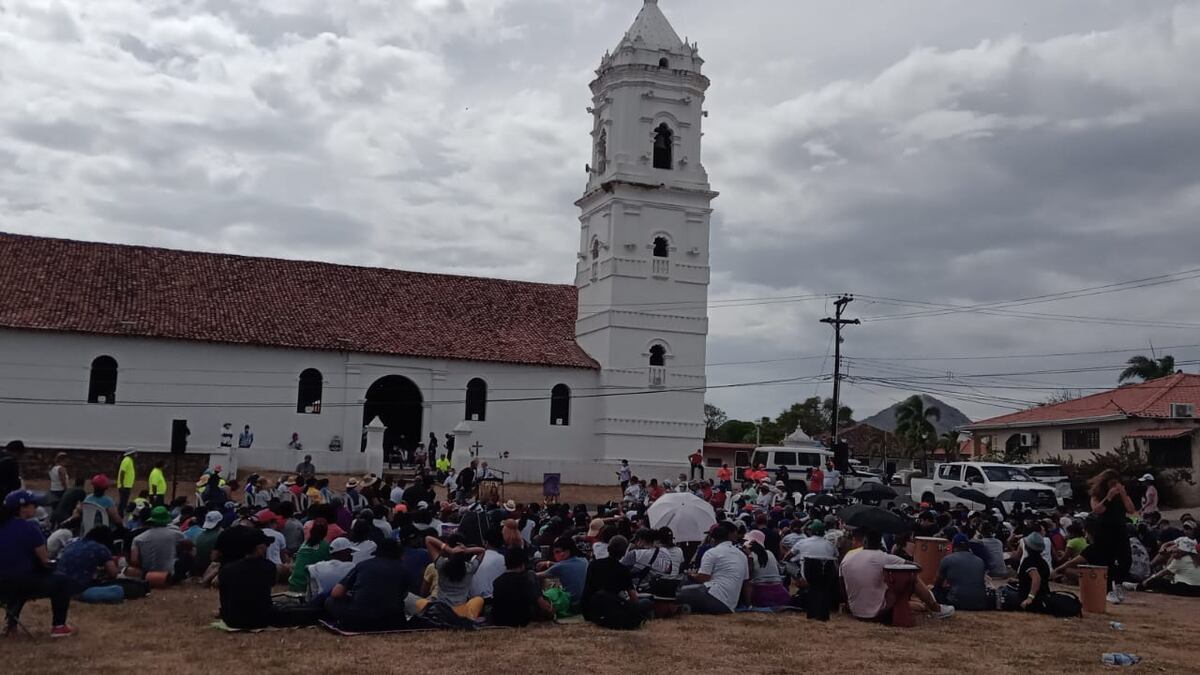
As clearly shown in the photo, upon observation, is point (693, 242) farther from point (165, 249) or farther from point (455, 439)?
point (165, 249)

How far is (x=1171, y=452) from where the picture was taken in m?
35.3

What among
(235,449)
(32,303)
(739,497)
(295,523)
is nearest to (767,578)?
(295,523)

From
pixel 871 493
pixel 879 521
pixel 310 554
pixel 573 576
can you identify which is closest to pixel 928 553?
pixel 879 521

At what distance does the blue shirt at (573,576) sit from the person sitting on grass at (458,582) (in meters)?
0.91

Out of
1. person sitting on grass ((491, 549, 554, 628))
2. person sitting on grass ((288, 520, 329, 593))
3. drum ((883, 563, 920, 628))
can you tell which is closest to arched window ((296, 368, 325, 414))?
person sitting on grass ((288, 520, 329, 593))

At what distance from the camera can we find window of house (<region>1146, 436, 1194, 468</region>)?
34906 millimetres

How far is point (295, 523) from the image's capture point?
52.0ft

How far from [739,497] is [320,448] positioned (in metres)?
15.5

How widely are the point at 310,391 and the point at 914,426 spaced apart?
36.2 meters

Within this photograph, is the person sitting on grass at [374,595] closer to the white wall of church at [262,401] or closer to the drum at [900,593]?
the drum at [900,593]

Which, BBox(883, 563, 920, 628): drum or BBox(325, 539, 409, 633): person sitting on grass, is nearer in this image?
BBox(325, 539, 409, 633): person sitting on grass

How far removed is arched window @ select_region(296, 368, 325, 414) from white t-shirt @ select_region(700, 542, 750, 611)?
24.2 meters

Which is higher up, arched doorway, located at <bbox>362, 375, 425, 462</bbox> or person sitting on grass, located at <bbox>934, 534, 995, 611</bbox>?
arched doorway, located at <bbox>362, 375, 425, 462</bbox>

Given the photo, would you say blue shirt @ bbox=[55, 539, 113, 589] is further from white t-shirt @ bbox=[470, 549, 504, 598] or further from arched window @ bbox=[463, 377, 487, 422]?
arched window @ bbox=[463, 377, 487, 422]
